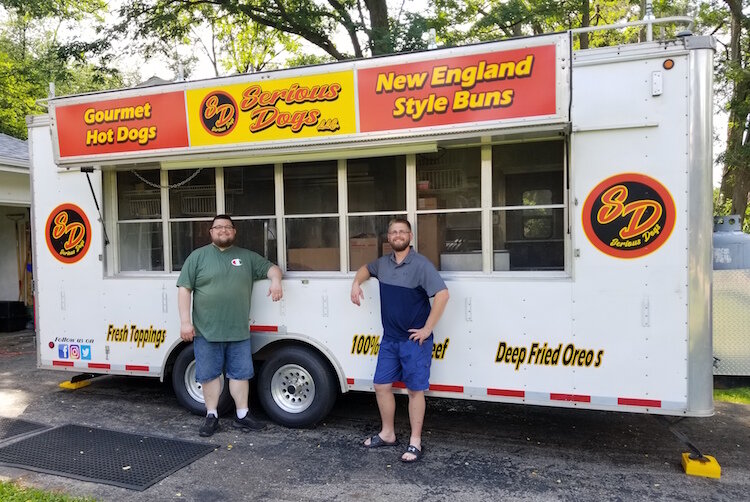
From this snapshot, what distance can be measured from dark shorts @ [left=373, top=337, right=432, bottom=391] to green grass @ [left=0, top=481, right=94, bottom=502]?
2.13m

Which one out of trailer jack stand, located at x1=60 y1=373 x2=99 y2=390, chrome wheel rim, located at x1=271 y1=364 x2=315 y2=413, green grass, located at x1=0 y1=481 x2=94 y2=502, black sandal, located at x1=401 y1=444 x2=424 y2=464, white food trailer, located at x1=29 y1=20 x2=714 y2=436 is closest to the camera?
green grass, located at x1=0 y1=481 x2=94 y2=502

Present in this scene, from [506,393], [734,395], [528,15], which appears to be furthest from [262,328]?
[528,15]

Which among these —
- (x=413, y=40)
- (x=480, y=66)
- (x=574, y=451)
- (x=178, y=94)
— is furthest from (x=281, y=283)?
(x=413, y=40)

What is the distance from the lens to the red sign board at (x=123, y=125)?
481cm

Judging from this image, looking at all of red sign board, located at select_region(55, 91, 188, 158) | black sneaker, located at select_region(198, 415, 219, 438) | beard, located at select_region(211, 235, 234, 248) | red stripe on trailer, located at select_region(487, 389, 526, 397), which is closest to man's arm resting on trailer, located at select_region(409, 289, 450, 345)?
red stripe on trailer, located at select_region(487, 389, 526, 397)

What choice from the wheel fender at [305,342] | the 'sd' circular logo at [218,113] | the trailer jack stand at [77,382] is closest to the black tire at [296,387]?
the wheel fender at [305,342]

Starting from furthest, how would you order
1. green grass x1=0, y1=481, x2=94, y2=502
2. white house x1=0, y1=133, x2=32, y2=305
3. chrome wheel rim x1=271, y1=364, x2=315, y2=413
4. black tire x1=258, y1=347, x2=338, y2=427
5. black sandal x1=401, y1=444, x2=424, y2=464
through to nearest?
1. white house x1=0, y1=133, x2=32, y2=305
2. chrome wheel rim x1=271, y1=364, x2=315, y2=413
3. black tire x1=258, y1=347, x2=338, y2=427
4. black sandal x1=401, y1=444, x2=424, y2=464
5. green grass x1=0, y1=481, x2=94, y2=502

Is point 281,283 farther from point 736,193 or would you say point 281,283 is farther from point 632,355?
point 736,193

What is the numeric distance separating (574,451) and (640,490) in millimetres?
694

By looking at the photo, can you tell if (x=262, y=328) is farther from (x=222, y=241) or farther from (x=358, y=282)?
(x=358, y=282)

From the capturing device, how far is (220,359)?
482 centimetres

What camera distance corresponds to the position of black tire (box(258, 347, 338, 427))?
15.6 ft

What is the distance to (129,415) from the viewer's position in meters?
5.34

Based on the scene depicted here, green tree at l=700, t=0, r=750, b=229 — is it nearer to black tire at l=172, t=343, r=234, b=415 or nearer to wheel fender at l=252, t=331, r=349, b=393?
wheel fender at l=252, t=331, r=349, b=393
